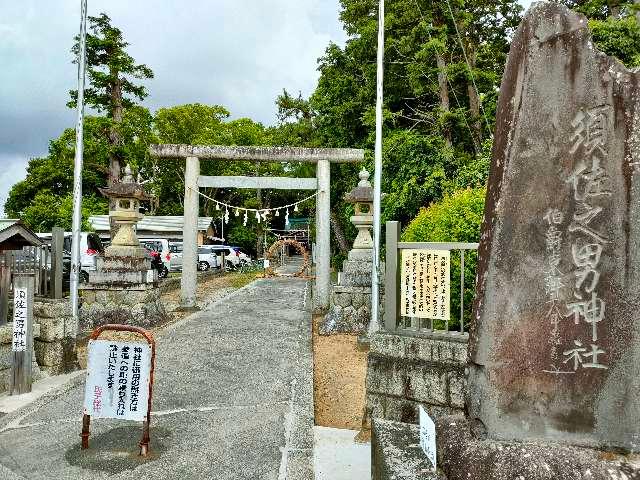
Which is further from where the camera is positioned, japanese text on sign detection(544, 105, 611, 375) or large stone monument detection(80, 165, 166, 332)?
large stone monument detection(80, 165, 166, 332)

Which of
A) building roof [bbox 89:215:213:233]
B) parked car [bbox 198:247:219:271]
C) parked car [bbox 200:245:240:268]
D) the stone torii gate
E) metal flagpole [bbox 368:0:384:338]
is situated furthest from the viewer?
parked car [bbox 200:245:240:268]

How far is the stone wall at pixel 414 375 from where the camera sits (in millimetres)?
4352

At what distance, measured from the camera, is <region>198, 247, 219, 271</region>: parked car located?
1123 inches

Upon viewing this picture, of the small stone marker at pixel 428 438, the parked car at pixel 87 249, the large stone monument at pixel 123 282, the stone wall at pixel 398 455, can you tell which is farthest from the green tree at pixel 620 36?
the parked car at pixel 87 249

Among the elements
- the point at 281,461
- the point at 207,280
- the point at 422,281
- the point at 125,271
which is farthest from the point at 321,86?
the point at 281,461

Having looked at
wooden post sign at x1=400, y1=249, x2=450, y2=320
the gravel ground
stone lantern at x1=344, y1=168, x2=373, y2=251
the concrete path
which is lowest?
the gravel ground

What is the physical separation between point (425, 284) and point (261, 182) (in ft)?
29.8

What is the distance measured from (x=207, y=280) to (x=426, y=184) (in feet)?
41.9

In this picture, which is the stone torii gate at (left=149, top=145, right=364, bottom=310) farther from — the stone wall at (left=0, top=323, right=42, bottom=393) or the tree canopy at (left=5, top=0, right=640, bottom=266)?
the stone wall at (left=0, top=323, right=42, bottom=393)

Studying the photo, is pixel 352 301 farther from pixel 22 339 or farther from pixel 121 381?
pixel 121 381

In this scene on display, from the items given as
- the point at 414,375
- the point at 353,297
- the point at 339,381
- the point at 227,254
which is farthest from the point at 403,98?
the point at 227,254

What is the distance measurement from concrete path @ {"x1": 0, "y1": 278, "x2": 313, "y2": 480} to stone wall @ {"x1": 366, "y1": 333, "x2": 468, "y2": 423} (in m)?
0.84

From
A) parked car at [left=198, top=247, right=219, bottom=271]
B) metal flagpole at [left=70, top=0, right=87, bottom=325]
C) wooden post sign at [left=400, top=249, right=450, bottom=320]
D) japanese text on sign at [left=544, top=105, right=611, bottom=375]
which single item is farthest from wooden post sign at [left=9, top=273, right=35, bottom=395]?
parked car at [left=198, top=247, right=219, bottom=271]

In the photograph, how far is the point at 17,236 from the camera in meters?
7.29
